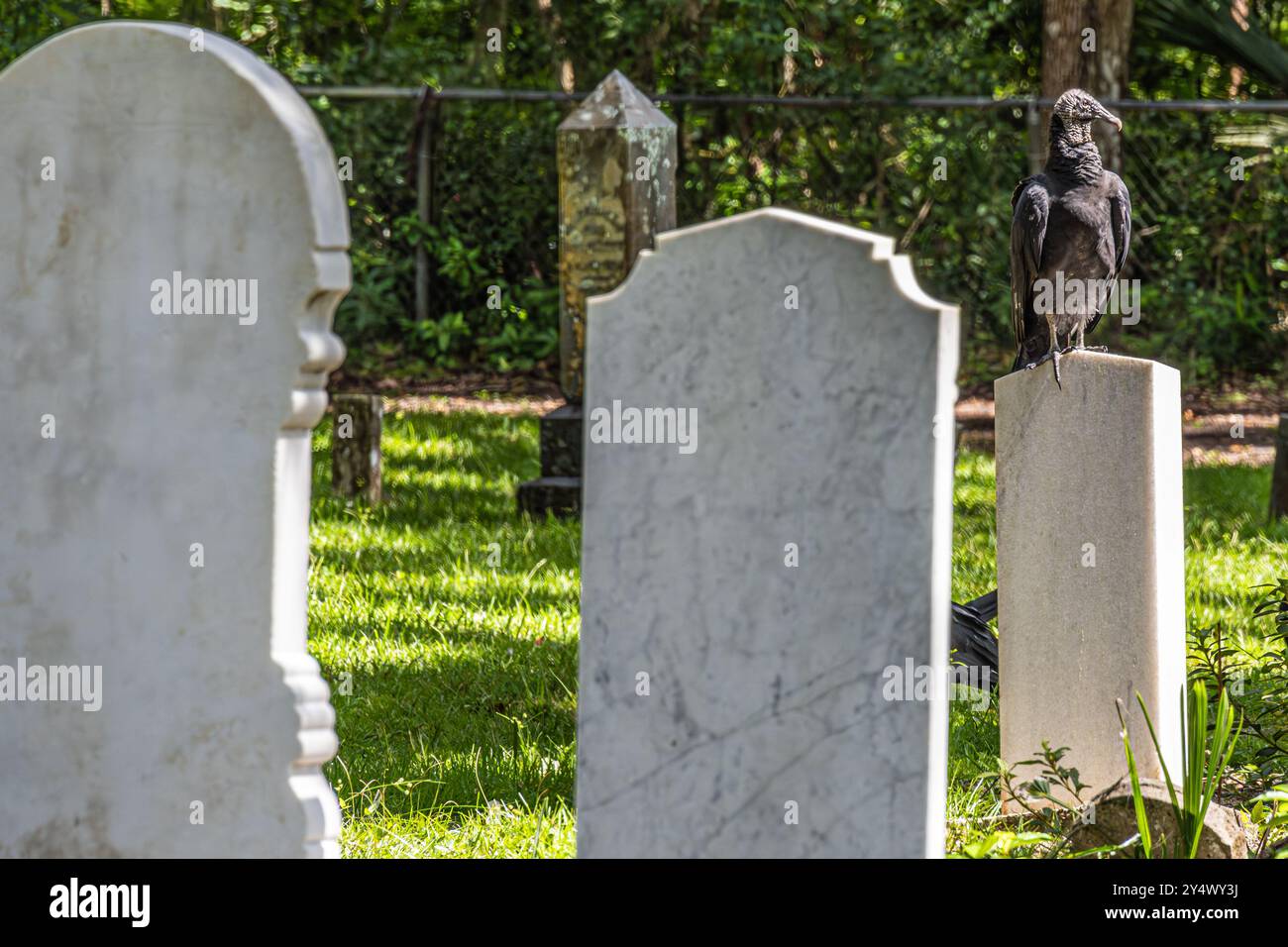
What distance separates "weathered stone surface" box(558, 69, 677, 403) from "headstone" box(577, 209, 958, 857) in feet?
15.7

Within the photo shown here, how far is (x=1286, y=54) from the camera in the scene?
11.2 meters

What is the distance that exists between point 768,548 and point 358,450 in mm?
5604

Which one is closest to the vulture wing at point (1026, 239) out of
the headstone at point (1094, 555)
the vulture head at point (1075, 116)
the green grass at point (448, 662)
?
the vulture head at point (1075, 116)

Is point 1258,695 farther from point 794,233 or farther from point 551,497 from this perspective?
point 551,497

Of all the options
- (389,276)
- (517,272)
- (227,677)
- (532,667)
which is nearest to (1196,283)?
(517,272)

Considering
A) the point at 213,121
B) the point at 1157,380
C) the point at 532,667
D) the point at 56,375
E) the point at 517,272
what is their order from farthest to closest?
the point at 517,272 < the point at 532,667 < the point at 1157,380 < the point at 56,375 < the point at 213,121

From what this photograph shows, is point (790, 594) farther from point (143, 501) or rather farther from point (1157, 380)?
point (1157, 380)

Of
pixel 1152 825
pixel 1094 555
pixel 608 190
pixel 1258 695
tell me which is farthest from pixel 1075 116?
pixel 608 190

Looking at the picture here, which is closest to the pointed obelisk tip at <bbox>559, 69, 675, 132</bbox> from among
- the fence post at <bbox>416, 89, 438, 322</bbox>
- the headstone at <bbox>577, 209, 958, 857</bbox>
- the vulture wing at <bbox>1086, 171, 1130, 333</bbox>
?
the vulture wing at <bbox>1086, 171, 1130, 333</bbox>

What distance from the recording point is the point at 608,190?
7492 millimetres

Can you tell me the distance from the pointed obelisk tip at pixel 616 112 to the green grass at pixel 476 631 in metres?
2.12

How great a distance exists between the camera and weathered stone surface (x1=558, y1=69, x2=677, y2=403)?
7.47m

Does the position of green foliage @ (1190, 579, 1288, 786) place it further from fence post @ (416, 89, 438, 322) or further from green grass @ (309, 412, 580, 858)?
fence post @ (416, 89, 438, 322)

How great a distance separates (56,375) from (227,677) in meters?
0.68
